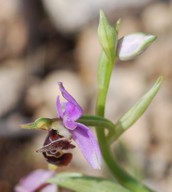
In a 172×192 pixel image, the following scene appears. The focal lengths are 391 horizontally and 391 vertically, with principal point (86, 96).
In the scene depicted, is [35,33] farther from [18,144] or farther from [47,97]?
[18,144]

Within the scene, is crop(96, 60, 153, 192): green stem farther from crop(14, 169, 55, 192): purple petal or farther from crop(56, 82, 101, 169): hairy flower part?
crop(14, 169, 55, 192): purple petal

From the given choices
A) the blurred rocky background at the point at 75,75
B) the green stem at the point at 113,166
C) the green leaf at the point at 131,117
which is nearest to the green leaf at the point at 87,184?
the green stem at the point at 113,166

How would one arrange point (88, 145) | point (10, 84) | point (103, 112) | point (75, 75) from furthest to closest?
point (75, 75) → point (10, 84) → point (103, 112) → point (88, 145)

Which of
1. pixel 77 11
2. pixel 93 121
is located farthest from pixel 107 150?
pixel 77 11

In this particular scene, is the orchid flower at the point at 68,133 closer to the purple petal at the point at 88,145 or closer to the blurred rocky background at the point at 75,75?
the purple petal at the point at 88,145

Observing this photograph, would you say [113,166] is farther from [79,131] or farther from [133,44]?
[133,44]

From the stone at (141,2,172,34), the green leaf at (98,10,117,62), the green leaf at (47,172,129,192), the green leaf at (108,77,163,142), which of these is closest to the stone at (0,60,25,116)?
the stone at (141,2,172,34)

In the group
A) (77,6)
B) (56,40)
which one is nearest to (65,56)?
(56,40)
